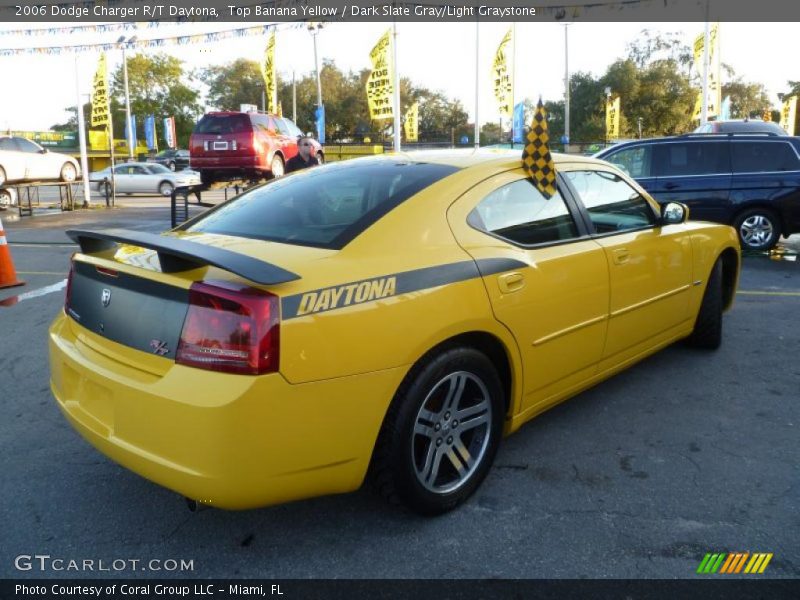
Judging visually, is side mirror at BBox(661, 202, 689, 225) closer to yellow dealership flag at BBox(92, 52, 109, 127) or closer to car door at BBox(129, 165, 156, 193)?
yellow dealership flag at BBox(92, 52, 109, 127)

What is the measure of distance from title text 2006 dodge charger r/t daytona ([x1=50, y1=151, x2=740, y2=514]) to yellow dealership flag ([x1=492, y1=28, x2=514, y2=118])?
2078 centimetres

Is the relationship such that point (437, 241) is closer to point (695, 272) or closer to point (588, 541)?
point (588, 541)

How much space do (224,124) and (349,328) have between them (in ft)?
44.0

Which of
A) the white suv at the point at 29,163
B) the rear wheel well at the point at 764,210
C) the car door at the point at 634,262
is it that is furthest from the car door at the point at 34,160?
the car door at the point at 634,262

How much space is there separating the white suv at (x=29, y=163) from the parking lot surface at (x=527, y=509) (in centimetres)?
1558

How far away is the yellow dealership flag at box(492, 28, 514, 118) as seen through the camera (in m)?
23.2

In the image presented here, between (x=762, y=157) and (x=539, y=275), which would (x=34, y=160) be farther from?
(x=539, y=275)

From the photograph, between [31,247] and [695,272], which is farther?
[31,247]

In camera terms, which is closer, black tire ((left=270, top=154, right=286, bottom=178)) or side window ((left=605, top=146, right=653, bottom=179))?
side window ((left=605, top=146, right=653, bottom=179))

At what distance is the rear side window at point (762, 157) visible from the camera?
30.7 feet

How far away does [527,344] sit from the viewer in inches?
120

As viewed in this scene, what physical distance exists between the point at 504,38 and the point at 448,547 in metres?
23.4

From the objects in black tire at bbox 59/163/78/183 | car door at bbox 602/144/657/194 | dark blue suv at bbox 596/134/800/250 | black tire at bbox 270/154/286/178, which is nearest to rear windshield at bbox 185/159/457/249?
dark blue suv at bbox 596/134/800/250

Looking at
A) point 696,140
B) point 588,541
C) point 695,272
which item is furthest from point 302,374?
point 696,140
